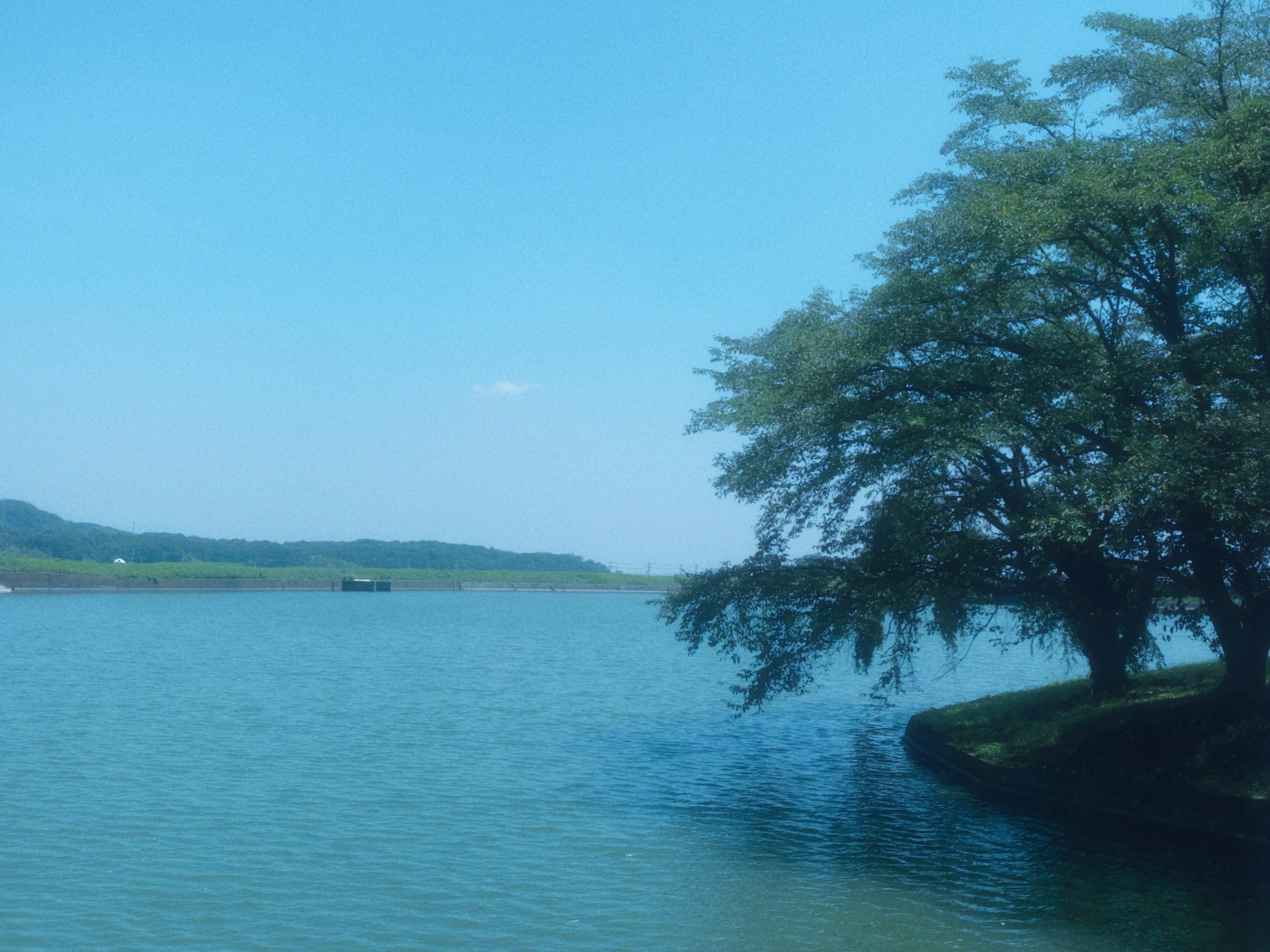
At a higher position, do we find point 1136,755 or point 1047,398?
point 1047,398

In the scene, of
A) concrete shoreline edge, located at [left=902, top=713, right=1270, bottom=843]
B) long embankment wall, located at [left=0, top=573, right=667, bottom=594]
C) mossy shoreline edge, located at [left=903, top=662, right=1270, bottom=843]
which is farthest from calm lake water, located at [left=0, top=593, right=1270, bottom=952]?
long embankment wall, located at [left=0, top=573, right=667, bottom=594]

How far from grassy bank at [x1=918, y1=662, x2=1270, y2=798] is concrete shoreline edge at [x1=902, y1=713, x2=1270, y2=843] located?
15cm

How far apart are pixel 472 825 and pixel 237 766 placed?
7.00 m

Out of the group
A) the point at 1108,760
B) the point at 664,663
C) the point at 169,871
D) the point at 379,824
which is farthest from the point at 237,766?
the point at 664,663

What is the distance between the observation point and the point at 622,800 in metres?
19.7

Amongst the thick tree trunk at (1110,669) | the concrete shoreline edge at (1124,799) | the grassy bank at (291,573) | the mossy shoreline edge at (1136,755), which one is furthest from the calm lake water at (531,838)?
the grassy bank at (291,573)

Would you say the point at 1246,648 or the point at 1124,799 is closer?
the point at 1124,799

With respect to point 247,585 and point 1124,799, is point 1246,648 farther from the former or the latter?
point 247,585

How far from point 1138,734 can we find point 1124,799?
63.6 inches

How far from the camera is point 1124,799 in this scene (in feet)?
60.6

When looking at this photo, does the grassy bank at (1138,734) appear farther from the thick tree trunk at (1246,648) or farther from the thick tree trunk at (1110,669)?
the thick tree trunk at (1246,648)

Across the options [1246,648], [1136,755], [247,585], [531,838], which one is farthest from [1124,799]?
[247,585]

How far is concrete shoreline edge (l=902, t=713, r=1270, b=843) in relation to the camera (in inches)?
656

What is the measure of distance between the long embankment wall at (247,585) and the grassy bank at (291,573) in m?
0.76
